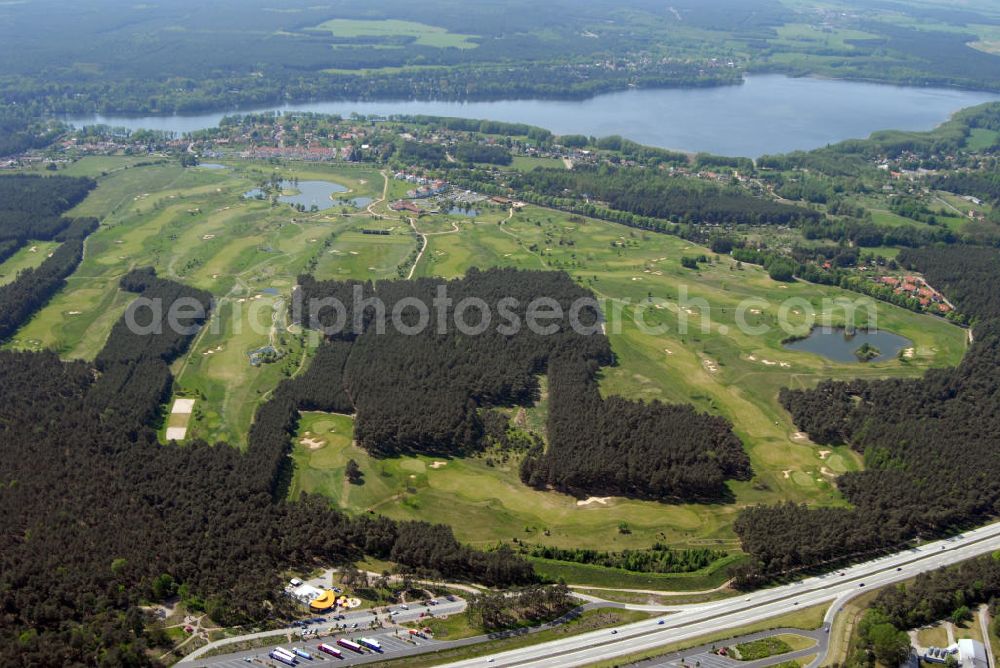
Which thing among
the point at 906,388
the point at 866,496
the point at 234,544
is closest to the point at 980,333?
the point at 906,388

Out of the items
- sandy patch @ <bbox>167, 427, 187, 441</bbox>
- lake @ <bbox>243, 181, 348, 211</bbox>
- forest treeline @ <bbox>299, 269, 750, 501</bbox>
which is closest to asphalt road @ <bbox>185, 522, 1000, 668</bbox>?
forest treeline @ <bbox>299, 269, 750, 501</bbox>

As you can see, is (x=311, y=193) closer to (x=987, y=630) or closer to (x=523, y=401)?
(x=523, y=401)

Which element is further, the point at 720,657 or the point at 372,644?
the point at 720,657

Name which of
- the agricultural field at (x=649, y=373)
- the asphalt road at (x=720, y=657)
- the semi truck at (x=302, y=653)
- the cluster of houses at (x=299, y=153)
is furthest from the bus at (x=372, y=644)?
the cluster of houses at (x=299, y=153)

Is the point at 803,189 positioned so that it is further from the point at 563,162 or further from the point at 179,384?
the point at 179,384

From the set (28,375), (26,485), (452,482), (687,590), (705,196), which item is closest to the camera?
(687,590)

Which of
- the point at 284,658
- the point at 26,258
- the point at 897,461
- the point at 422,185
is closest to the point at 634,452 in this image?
the point at 897,461
